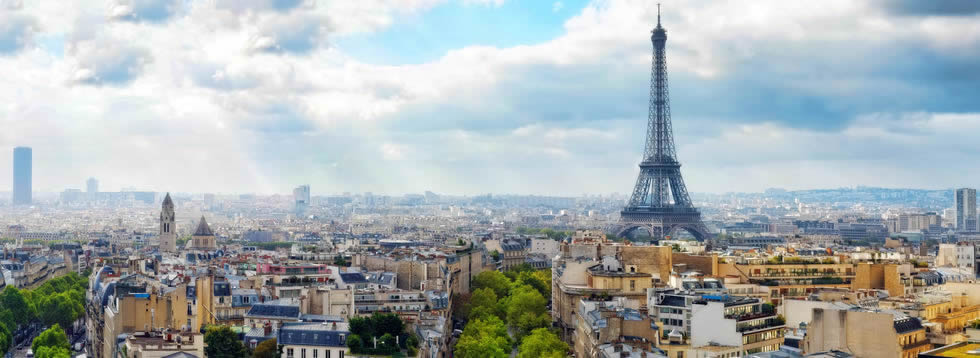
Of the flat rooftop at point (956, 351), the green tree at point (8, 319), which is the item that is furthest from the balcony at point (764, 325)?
the green tree at point (8, 319)

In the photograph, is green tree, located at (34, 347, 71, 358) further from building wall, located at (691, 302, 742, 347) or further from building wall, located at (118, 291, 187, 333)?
building wall, located at (691, 302, 742, 347)

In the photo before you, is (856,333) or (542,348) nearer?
(856,333)

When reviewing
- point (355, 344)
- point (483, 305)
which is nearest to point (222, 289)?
point (355, 344)

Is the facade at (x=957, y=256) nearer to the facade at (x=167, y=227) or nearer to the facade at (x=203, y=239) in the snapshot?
the facade at (x=203, y=239)

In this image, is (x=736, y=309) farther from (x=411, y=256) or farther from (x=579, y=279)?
(x=411, y=256)

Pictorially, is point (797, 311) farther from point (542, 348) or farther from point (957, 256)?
point (957, 256)
